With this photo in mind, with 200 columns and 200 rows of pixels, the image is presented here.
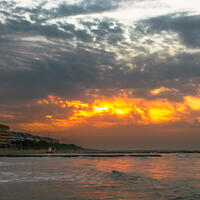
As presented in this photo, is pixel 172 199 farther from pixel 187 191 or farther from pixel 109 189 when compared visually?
pixel 109 189

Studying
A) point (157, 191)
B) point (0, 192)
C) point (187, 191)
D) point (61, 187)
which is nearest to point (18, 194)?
point (0, 192)

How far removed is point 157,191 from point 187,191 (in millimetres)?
3245

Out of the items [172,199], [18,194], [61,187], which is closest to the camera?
[172,199]

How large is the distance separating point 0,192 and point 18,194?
2.49 meters

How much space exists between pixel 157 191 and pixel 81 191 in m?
8.06

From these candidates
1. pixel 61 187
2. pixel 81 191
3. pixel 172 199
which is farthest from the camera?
pixel 61 187

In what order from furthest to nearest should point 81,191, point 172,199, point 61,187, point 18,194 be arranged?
point 61,187 → point 81,191 → point 18,194 → point 172,199

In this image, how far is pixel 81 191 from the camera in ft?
99.0

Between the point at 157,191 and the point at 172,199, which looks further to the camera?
the point at 157,191

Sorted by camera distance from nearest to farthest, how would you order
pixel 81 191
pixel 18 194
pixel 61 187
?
pixel 18 194, pixel 81 191, pixel 61 187

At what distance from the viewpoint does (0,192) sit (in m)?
29.5

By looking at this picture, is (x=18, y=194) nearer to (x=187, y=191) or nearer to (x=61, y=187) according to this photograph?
(x=61, y=187)

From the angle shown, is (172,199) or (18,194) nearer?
(172,199)

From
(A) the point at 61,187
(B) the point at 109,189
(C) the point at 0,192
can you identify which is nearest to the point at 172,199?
(B) the point at 109,189
